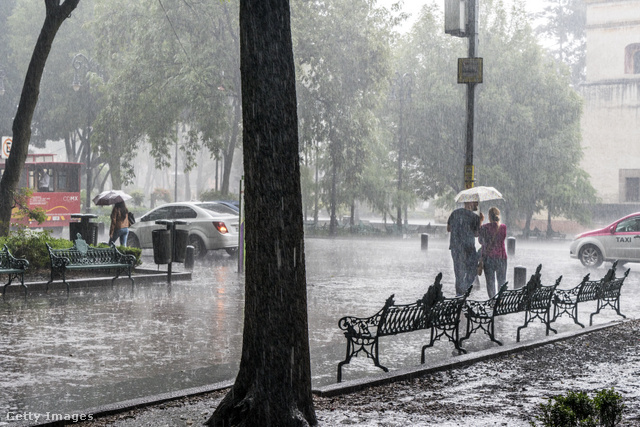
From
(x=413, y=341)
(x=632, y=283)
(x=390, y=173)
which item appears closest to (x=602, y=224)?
(x=390, y=173)

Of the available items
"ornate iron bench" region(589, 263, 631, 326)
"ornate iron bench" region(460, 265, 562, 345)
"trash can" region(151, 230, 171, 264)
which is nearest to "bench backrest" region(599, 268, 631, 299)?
"ornate iron bench" region(589, 263, 631, 326)

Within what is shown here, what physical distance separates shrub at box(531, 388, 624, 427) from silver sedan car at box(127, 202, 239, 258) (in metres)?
17.5

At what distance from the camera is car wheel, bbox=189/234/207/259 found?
71.0 feet

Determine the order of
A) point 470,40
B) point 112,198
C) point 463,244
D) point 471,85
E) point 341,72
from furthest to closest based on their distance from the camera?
point 341,72 → point 112,198 → point 470,40 → point 471,85 → point 463,244

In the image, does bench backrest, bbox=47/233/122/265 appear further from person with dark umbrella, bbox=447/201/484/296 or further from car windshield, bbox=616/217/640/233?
car windshield, bbox=616/217/640/233

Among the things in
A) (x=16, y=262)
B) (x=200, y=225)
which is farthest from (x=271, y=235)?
(x=200, y=225)

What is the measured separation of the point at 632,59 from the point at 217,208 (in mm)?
35031

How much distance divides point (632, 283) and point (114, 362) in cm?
1337

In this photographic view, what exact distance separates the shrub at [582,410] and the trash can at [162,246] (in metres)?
12.0

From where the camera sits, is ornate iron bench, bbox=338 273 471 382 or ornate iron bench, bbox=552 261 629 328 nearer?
ornate iron bench, bbox=338 273 471 382

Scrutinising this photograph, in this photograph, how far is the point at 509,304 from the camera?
375 inches

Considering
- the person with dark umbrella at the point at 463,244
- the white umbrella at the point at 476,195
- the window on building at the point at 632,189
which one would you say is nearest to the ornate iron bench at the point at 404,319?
the person with dark umbrella at the point at 463,244

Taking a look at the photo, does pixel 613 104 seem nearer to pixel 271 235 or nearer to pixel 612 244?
pixel 612 244

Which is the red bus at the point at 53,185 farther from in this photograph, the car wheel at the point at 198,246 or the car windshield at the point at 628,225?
the car windshield at the point at 628,225
